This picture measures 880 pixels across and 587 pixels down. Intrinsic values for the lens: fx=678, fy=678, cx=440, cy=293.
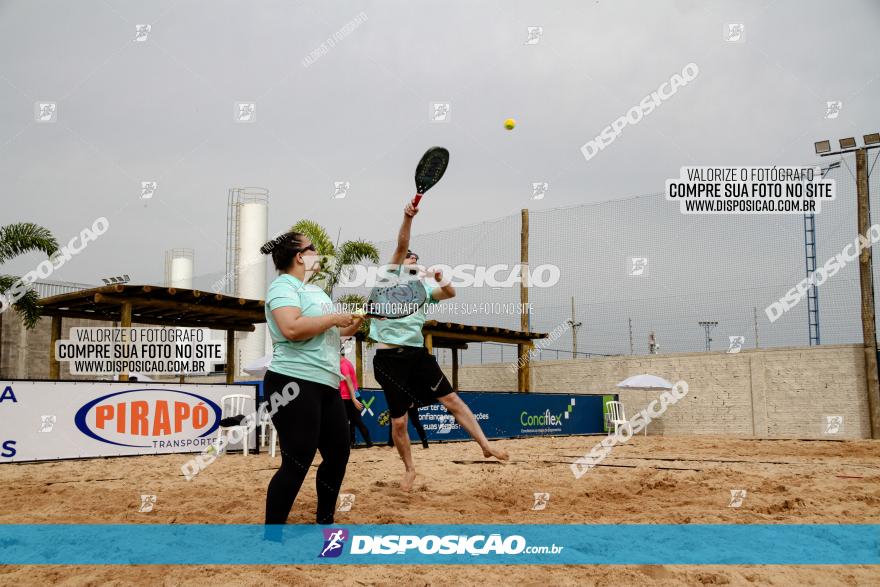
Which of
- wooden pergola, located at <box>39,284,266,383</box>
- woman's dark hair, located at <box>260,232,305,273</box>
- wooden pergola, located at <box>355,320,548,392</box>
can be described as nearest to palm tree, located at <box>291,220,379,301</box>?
wooden pergola, located at <box>355,320,548,392</box>

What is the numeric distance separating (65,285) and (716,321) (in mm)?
19794

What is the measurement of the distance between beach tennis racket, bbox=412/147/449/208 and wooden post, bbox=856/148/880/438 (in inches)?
552

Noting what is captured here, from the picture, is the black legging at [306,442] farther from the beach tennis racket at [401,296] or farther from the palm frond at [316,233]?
the palm frond at [316,233]

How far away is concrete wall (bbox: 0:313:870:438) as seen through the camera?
1596cm

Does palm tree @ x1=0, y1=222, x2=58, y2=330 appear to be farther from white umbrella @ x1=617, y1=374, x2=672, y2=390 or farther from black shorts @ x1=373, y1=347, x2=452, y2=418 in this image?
white umbrella @ x1=617, y1=374, x2=672, y2=390

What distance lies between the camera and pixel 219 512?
4285mm

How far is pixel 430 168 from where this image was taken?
17.5ft

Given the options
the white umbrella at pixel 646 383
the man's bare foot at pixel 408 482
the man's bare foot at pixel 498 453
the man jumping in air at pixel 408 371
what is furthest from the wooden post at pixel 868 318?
the man's bare foot at pixel 408 482

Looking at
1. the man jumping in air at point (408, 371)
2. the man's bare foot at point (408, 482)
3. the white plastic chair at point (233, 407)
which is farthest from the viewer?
the white plastic chair at point (233, 407)

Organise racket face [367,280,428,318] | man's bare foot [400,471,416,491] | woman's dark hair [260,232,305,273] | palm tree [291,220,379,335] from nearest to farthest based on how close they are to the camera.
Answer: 1. woman's dark hair [260,232,305,273]
2. racket face [367,280,428,318]
3. man's bare foot [400,471,416,491]
4. palm tree [291,220,379,335]

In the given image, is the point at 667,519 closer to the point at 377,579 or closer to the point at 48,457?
the point at 377,579

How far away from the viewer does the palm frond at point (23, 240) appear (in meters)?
14.7

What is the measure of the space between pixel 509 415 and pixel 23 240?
1147cm

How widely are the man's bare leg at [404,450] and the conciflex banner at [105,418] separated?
5.44 metres
